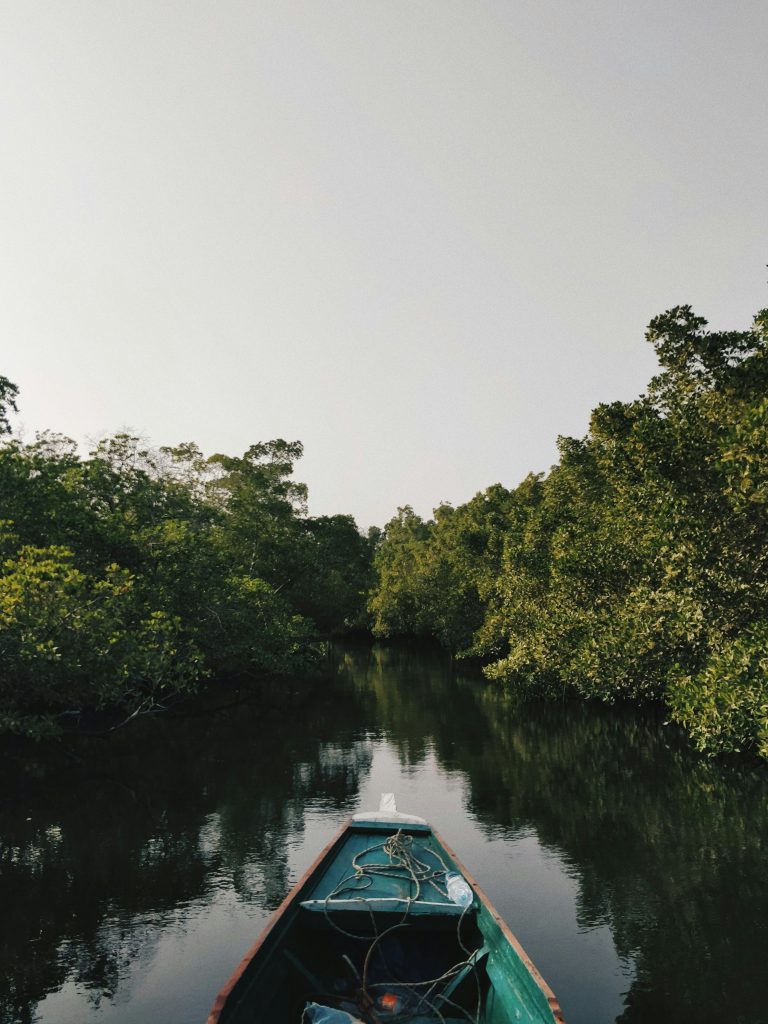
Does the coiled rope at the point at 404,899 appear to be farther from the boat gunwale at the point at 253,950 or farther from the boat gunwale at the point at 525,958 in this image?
the boat gunwale at the point at 253,950

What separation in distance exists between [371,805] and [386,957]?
8.72m

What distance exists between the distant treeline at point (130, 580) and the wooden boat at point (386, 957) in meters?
9.08

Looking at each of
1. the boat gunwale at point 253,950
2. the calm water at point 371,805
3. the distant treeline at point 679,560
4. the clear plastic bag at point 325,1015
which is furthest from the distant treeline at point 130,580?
the distant treeline at point 679,560

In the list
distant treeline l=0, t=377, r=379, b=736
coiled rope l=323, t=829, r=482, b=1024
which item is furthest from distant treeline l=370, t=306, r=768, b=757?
distant treeline l=0, t=377, r=379, b=736

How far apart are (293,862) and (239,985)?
22.7 ft

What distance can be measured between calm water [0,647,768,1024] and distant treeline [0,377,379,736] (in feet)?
8.13

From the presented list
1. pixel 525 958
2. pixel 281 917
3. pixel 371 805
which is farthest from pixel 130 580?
pixel 525 958

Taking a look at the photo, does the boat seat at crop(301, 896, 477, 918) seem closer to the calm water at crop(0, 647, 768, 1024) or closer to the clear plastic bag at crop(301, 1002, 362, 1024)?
the clear plastic bag at crop(301, 1002, 362, 1024)

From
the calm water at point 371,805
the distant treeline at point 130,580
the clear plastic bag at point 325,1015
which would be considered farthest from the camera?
the distant treeline at point 130,580

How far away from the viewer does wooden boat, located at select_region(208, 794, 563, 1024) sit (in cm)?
618

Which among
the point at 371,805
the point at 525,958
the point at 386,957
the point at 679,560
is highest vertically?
the point at 679,560

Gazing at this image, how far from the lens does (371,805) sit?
16188 millimetres

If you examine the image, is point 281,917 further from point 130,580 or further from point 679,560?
point 130,580

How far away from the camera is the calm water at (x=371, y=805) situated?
8367 millimetres
